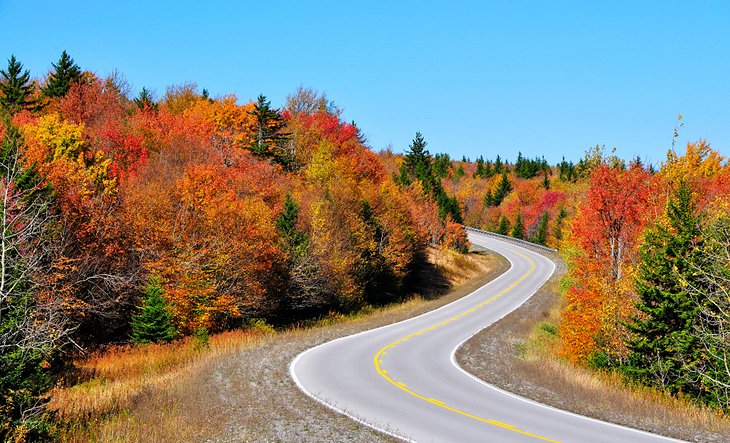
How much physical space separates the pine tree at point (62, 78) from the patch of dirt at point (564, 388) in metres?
51.8

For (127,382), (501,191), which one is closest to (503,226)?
(501,191)

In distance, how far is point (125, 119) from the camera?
57.8 metres

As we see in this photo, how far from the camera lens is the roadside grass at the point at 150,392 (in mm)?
13773

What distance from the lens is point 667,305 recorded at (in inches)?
895

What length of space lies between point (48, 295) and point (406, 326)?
62.5ft

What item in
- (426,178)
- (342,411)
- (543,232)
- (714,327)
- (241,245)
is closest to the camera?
(342,411)

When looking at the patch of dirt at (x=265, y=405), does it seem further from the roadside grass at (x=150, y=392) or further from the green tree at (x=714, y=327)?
the green tree at (x=714, y=327)

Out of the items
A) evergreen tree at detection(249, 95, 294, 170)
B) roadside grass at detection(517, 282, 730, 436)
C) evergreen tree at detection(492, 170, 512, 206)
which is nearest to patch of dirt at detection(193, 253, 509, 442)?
roadside grass at detection(517, 282, 730, 436)

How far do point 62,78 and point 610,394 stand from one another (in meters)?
61.7

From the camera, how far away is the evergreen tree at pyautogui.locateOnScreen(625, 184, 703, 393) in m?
22.4

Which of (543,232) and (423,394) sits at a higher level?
(543,232)

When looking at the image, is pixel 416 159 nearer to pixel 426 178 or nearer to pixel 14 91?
pixel 426 178

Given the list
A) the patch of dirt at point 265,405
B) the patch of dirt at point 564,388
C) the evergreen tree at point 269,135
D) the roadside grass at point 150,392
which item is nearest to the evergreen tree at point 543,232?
the evergreen tree at point 269,135

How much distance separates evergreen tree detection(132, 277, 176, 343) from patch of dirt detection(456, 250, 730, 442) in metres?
15.0
